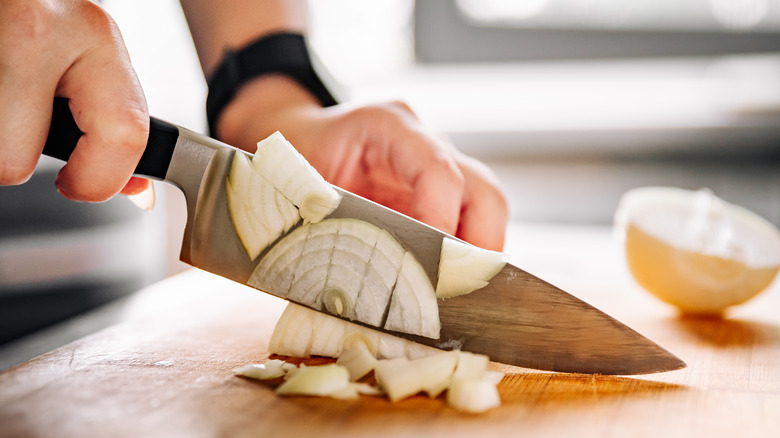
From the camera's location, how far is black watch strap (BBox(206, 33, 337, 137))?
1123mm

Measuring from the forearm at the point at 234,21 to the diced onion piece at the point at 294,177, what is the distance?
45cm

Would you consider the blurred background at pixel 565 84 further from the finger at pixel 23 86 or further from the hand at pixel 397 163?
the finger at pixel 23 86

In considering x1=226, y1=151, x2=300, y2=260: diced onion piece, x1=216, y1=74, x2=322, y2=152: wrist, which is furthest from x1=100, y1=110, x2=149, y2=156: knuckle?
x1=216, y1=74, x2=322, y2=152: wrist

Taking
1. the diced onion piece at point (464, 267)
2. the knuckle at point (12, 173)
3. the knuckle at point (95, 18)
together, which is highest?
the knuckle at point (95, 18)

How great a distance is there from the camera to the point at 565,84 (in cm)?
285

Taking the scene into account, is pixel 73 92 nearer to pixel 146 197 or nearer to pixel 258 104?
pixel 146 197

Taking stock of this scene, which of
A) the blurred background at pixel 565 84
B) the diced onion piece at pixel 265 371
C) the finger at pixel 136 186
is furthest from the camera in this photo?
the blurred background at pixel 565 84

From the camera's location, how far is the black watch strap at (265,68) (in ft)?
3.68

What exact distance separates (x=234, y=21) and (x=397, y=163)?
1.41ft

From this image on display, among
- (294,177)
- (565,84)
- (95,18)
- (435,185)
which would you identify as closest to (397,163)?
(435,185)

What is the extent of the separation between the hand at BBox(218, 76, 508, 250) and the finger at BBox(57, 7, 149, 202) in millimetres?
332

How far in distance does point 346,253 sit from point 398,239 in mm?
69

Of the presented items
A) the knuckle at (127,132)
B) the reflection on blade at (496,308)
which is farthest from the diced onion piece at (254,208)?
the knuckle at (127,132)

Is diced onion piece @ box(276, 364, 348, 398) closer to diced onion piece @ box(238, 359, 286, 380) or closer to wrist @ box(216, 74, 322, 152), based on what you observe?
diced onion piece @ box(238, 359, 286, 380)
